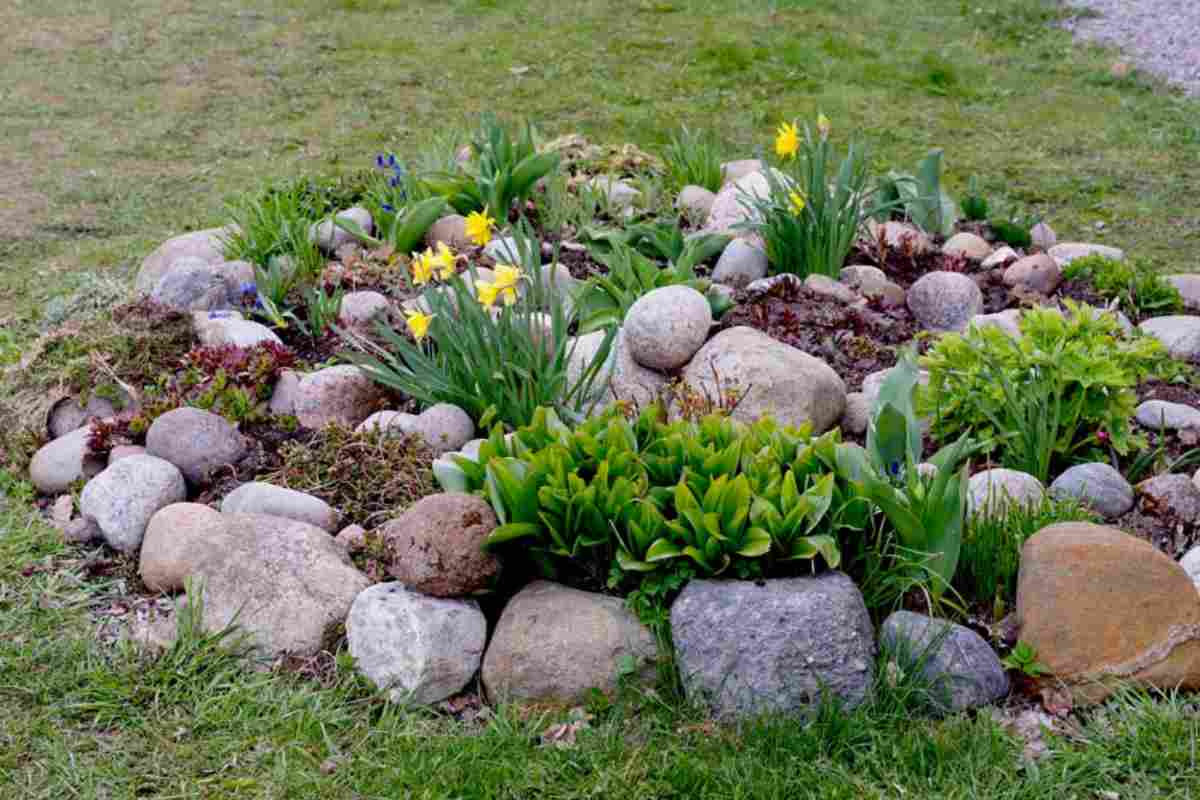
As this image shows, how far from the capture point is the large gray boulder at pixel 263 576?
3633 millimetres

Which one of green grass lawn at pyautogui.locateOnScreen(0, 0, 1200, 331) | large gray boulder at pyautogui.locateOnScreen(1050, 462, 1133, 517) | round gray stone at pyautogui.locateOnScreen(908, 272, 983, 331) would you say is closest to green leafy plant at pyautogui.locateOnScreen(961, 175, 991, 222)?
round gray stone at pyautogui.locateOnScreen(908, 272, 983, 331)

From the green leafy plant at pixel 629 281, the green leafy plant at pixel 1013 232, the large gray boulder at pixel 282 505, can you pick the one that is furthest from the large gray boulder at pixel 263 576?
the green leafy plant at pixel 1013 232

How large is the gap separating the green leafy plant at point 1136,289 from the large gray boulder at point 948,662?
2.40 metres

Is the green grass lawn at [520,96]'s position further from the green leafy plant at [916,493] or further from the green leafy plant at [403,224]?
the green leafy plant at [916,493]

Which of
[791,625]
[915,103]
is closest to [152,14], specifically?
[915,103]

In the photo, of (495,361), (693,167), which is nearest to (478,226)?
(495,361)

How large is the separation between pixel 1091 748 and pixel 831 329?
82.1 inches

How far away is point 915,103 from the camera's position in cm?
952

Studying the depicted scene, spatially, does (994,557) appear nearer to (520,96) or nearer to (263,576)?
(263,576)

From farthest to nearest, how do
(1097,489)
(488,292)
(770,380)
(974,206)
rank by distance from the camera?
(974,206), (770,380), (488,292), (1097,489)

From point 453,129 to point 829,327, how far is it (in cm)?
353

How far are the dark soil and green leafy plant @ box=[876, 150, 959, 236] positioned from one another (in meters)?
0.89

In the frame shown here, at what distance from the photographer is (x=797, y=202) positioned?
16.7 feet

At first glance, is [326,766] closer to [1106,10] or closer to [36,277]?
[36,277]
